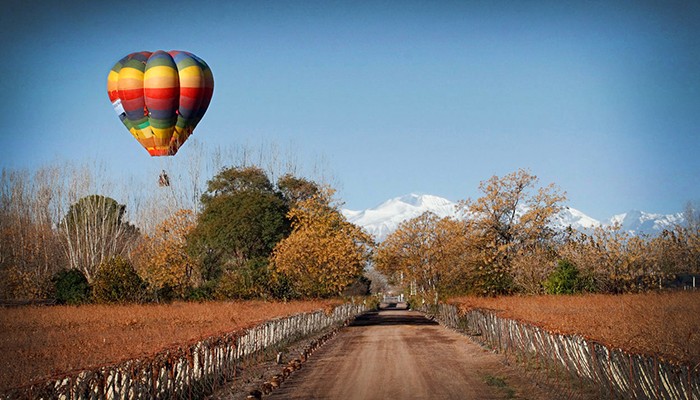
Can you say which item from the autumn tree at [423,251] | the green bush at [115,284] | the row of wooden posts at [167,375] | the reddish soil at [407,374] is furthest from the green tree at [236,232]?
the row of wooden posts at [167,375]

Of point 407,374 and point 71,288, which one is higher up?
point 71,288

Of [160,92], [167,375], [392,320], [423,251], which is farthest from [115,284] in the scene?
[167,375]

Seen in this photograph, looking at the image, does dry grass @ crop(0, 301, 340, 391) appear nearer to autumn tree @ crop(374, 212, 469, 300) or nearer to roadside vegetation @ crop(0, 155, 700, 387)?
roadside vegetation @ crop(0, 155, 700, 387)

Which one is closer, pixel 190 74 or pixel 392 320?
pixel 190 74

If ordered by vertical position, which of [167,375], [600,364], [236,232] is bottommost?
[167,375]

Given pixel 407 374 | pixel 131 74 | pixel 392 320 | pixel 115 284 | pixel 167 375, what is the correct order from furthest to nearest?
pixel 392 320 < pixel 115 284 < pixel 131 74 < pixel 407 374 < pixel 167 375

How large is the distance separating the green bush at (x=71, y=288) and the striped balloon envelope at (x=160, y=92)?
18.8 metres

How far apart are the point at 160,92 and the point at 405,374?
624 inches

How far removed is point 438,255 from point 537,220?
771cm

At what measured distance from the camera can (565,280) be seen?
4109 centimetres

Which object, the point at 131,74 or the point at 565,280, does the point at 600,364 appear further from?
the point at 565,280

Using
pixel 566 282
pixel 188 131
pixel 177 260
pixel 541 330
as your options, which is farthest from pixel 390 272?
pixel 541 330

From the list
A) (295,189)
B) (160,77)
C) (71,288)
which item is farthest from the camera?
(295,189)

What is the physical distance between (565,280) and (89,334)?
26.8 meters
